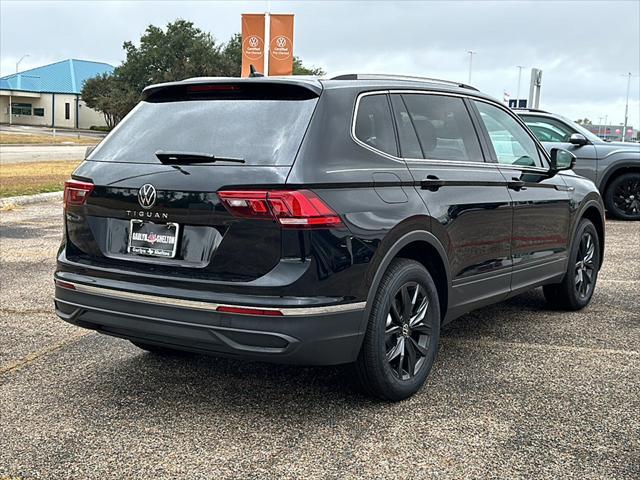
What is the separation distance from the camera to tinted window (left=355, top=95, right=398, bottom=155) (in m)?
4.04

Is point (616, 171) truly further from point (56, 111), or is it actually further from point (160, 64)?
point (56, 111)

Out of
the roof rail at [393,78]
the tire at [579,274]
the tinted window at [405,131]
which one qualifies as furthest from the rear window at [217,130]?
the tire at [579,274]

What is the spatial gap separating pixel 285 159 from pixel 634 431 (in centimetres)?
214

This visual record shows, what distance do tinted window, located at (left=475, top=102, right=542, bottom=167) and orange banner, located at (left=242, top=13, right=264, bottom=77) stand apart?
19179mm

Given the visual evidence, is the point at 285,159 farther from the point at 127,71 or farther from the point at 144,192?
the point at 127,71

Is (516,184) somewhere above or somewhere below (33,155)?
above

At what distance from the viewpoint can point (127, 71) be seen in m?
75.4

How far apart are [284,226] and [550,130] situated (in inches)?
399

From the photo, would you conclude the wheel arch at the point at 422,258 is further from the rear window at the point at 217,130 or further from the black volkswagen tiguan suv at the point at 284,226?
the rear window at the point at 217,130

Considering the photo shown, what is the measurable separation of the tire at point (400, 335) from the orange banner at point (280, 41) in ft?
67.6

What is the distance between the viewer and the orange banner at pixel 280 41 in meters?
24.1

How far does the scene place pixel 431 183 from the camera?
430cm

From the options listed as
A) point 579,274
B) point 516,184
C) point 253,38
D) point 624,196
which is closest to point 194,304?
point 516,184

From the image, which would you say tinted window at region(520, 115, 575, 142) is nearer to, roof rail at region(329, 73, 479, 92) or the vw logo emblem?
roof rail at region(329, 73, 479, 92)
